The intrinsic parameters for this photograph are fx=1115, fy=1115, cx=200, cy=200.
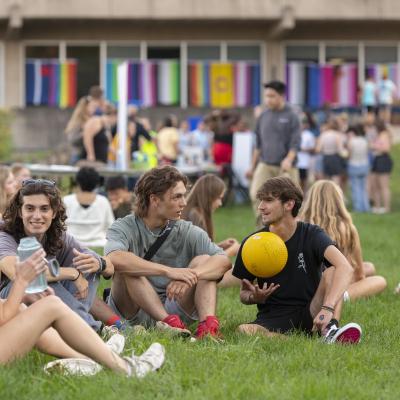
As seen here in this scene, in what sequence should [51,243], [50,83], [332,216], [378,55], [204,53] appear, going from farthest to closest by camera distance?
[378,55]
[204,53]
[50,83]
[332,216]
[51,243]

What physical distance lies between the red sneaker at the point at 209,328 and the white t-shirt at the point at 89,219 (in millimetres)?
5412

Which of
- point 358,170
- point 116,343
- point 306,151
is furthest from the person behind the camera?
point 306,151

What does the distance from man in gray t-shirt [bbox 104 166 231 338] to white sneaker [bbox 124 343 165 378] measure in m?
1.16

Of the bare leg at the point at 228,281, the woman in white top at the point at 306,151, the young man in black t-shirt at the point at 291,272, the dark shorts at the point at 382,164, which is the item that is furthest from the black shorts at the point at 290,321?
the dark shorts at the point at 382,164

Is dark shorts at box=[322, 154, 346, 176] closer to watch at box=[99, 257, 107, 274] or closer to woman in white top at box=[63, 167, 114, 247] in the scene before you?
woman in white top at box=[63, 167, 114, 247]

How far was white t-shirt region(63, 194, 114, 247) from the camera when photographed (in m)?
13.0

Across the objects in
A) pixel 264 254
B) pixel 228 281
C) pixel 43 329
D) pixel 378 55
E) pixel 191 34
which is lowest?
pixel 228 281

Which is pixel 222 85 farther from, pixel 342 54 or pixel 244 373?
pixel 244 373

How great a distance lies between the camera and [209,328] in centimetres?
766

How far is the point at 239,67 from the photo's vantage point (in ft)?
117

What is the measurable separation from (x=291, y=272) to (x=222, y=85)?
2751 centimetres

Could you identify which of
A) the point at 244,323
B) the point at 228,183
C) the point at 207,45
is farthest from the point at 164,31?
the point at 244,323

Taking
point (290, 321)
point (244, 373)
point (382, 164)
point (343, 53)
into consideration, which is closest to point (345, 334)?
point (290, 321)

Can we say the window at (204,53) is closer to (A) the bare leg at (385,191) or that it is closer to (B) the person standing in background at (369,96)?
(B) the person standing in background at (369,96)
